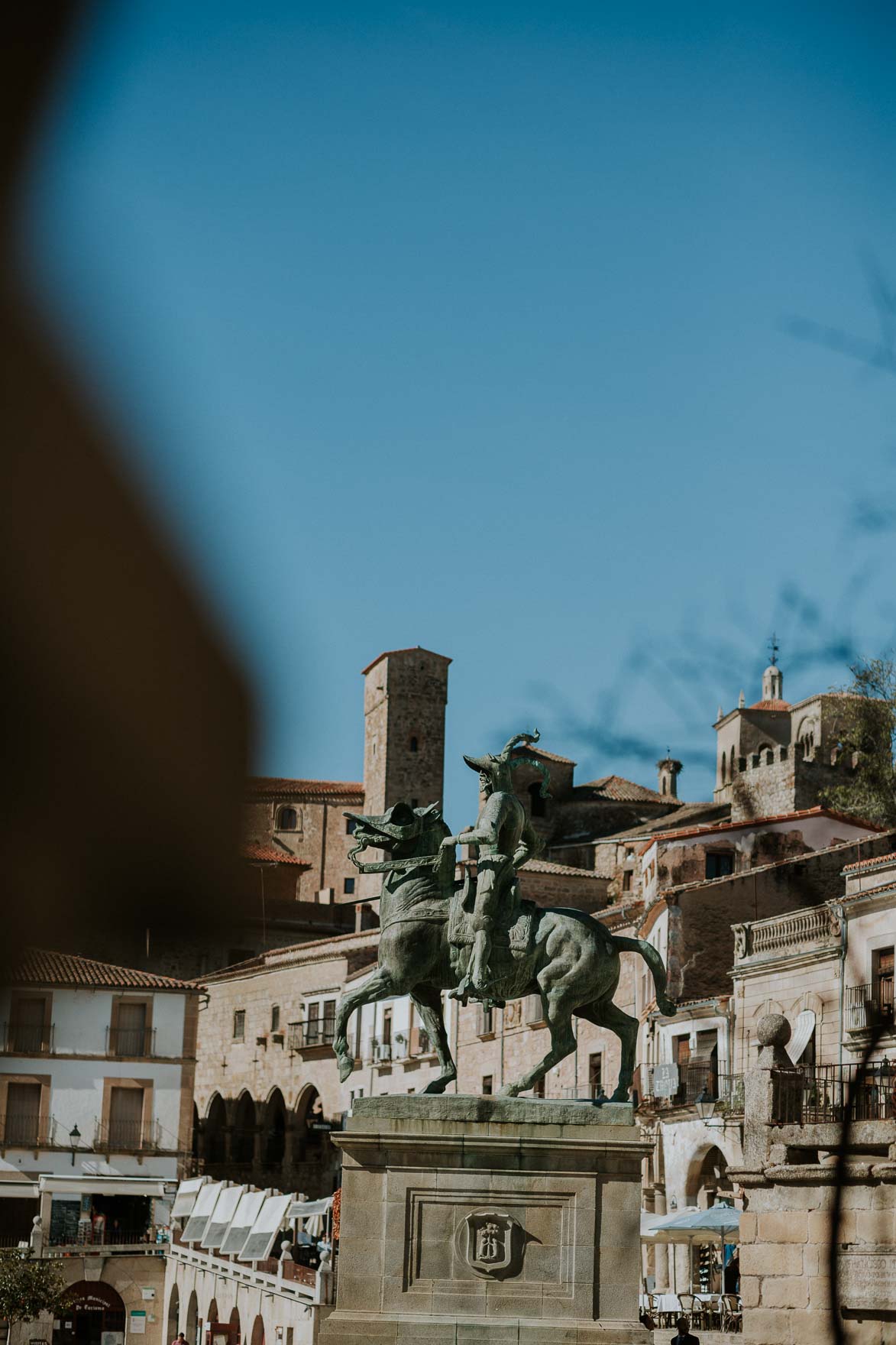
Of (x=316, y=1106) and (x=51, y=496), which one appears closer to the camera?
(x=51, y=496)

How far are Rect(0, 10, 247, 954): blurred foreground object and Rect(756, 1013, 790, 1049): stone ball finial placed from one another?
21.0 meters

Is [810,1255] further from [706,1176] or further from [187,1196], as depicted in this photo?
[187,1196]

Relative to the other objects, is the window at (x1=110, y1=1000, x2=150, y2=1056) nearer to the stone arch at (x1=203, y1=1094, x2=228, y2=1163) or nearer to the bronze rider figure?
the stone arch at (x1=203, y1=1094, x2=228, y2=1163)

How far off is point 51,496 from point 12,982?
1.03 ft

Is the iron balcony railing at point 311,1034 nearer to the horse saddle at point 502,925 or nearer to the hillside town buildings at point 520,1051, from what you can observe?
the hillside town buildings at point 520,1051

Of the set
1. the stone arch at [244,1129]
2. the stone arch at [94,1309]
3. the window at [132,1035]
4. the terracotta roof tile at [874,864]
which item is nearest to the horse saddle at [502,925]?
the terracotta roof tile at [874,864]

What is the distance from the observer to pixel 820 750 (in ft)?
356

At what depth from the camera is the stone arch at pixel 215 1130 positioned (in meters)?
84.0

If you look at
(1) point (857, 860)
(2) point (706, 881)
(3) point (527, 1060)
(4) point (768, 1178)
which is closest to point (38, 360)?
(4) point (768, 1178)

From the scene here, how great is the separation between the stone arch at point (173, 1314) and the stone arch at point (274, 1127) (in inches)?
1066

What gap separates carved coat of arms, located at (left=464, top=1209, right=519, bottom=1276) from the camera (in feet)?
45.2

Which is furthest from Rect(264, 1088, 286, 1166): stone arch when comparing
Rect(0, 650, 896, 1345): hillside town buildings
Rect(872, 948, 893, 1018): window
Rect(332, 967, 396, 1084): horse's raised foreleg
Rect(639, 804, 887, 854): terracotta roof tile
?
Rect(332, 967, 396, 1084): horse's raised foreleg

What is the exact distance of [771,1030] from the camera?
863 inches

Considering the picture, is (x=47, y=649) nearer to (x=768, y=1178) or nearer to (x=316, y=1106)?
(x=768, y=1178)
